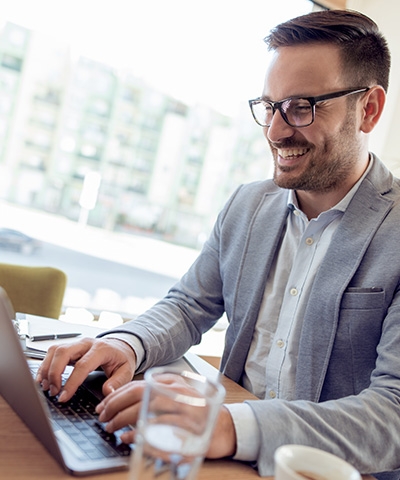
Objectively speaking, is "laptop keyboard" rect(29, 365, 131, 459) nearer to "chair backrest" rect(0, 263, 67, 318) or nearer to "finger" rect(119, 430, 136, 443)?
"finger" rect(119, 430, 136, 443)

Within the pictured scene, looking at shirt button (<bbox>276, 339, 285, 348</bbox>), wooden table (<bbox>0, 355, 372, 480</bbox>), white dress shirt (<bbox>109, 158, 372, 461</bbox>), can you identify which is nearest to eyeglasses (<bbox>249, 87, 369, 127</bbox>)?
white dress shirt (<bbox>109, 158, 372, 461</bbox>)

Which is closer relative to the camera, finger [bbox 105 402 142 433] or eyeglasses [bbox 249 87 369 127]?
finger [bbox 105 402 142 433]

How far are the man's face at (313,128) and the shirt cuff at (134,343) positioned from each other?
590mm

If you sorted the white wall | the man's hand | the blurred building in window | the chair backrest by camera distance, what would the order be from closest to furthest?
the man's hand → the chair backrest → the blurred building in window → the white wall

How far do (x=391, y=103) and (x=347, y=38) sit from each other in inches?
69.7

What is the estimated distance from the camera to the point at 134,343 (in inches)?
48.5

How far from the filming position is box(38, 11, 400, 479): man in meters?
1.30

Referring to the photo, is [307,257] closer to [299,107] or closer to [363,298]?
[363,298]

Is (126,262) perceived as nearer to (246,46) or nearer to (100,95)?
(100,95)

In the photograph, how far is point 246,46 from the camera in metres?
3.30

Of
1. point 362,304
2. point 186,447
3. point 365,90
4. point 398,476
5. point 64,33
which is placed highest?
point 64,33

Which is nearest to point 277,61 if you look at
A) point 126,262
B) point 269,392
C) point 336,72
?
point 336,72

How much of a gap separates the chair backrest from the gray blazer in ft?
1.88

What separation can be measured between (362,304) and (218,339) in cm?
222
